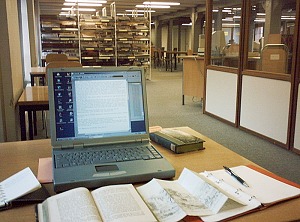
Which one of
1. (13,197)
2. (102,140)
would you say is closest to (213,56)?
(102,140)

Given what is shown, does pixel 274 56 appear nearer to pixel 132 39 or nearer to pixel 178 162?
pixel 178 162

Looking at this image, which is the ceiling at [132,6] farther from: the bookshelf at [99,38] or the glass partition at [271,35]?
the glass partition at [271,35]

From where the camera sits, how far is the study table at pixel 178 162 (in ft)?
2.86

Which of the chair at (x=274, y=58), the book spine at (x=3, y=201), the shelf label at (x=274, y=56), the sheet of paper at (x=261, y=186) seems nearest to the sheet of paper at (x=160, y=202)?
the sheet of paper at (x=261, y=186)

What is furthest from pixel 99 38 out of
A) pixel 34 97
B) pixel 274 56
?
pixel 34 97

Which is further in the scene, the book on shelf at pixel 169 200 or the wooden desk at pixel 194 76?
the wooden desk at pixel 194 76

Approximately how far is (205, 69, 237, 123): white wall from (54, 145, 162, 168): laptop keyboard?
369 centimetres

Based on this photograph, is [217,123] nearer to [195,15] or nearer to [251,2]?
[251,2]

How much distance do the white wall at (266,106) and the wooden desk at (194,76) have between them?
158 cm

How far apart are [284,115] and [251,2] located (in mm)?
1572

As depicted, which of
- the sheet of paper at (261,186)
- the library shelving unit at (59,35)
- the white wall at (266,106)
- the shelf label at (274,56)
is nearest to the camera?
the sheet of paper at (261,186)

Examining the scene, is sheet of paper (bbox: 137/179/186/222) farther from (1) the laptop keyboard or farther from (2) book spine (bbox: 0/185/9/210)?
(2) book spine (bbox: 0/185/9/210)

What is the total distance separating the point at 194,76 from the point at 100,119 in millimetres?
5031

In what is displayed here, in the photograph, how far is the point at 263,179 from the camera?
1.09 meters
